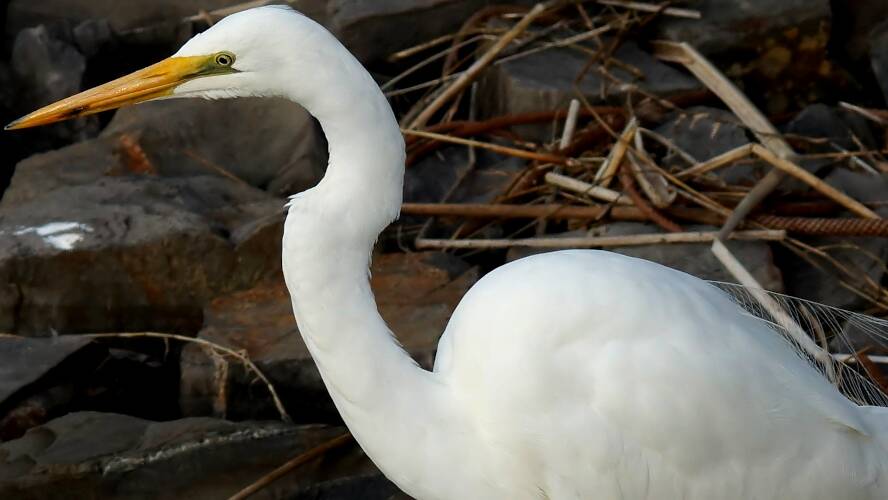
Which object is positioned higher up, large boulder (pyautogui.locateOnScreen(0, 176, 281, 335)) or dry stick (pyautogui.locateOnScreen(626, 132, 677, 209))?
dry stick (pyautogui.locateOnScreen(626, 132, 677, 209))

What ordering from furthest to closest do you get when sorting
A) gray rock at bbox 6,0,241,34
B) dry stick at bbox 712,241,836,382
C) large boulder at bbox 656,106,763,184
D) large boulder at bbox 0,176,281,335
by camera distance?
gray rock at bbox 6,0,241,34 → large boulder at bbox 656,106,763,184 → large boulder at bbox 0,176,281,335 → dry stick at bbox 712,241,836,382

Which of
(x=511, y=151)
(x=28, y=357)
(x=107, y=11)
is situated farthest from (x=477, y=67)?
(x=28, y=357)

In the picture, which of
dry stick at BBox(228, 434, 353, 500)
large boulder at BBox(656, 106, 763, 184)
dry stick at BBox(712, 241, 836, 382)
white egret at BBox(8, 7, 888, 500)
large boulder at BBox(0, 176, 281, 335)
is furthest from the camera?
large boulder at BBox(656, 106, 763, 184)

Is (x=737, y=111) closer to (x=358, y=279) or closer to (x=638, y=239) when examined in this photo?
(x=638, y=239)

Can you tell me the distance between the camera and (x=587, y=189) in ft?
13.0

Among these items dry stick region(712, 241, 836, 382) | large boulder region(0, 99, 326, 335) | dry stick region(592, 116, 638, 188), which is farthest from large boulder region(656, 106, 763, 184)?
large boulder region(0, 99, 326, 335)

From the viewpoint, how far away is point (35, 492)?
10.5 ft

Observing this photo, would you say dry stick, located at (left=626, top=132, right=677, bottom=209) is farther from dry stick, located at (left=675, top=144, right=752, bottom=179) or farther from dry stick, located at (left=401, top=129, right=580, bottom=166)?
dry stick, located at (left=401, top=129, right=580, bottom=166)

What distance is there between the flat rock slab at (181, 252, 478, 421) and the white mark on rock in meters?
0.48

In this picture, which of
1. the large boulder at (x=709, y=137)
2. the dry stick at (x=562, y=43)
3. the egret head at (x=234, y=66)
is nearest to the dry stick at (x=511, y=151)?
the large boulder at (x=709, y=137)

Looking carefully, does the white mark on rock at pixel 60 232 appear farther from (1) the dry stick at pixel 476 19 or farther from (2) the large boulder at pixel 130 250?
(1) the dry stick at pixel 476 19

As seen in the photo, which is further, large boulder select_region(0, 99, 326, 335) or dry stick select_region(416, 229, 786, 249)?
large boulder select_region(0, 99, 326, 335)

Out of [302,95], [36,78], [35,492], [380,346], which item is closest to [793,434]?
[380,346]

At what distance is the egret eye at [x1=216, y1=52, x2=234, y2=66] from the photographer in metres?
2.11
